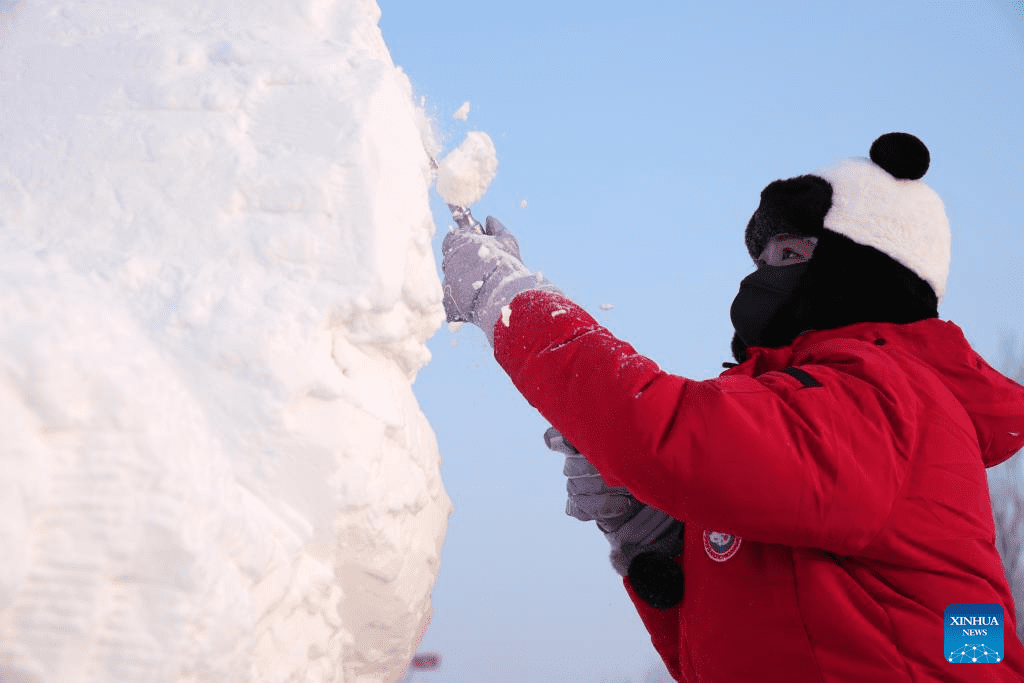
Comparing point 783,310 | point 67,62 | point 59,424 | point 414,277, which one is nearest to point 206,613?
point 59,424

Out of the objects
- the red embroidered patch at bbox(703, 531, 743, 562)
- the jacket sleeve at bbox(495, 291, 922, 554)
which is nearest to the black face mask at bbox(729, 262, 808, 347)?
the jacket sleeve at bbox(495, 291, 922, 554)

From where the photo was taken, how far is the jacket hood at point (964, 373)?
1.43 metres

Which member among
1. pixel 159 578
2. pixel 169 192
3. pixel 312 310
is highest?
pixel 169 192

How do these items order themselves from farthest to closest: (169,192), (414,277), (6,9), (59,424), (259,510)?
(6,9)
(414,277)
(169,192)
(259,510)
(59,424)

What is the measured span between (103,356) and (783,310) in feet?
3.82

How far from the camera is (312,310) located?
4.00 ft

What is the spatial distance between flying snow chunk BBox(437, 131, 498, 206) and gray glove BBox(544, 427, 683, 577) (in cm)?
54

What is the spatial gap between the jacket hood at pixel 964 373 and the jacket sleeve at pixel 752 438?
128mm

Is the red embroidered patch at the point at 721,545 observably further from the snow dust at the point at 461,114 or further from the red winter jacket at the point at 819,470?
the snow dust at the point at 461,114

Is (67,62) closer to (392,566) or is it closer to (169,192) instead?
(169,192)

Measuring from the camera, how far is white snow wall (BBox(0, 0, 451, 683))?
3.26ft

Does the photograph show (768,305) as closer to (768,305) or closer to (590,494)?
(768,305)
